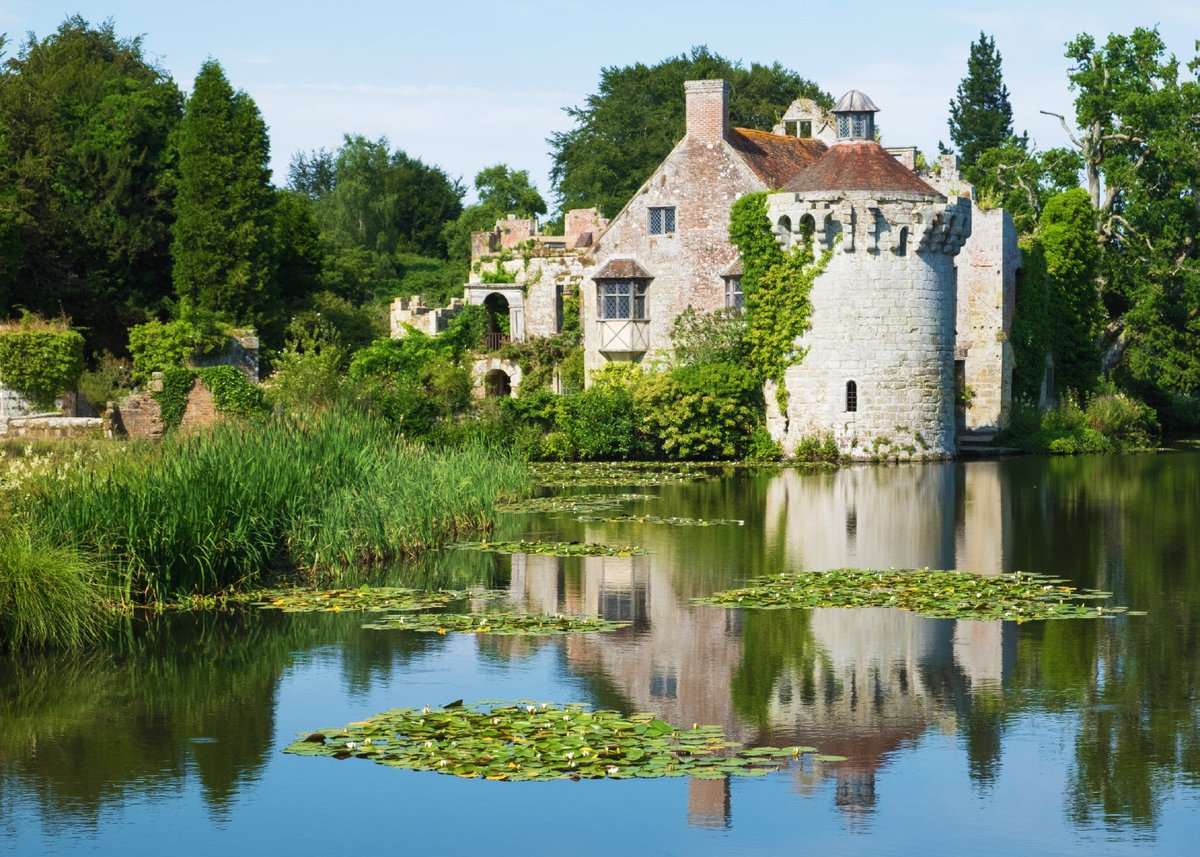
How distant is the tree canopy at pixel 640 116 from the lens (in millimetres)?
67250

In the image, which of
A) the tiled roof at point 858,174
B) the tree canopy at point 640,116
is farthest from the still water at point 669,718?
the tree canopy at point 640,116

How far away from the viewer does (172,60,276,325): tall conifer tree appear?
39.7 metres

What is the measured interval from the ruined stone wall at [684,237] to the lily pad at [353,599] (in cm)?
2382

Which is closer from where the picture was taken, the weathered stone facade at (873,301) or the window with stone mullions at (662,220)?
the weathered stone facade at (873,301)

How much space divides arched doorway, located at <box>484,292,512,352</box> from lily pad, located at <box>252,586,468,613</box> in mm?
27221

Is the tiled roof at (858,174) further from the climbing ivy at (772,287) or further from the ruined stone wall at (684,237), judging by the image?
the ruined stone wall at (684,237)

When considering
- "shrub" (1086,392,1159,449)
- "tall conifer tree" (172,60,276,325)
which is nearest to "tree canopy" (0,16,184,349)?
"tall conifer tree" (172,60,276,325)

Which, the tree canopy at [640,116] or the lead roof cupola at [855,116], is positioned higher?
the tree canopy at [640,116]

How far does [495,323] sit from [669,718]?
110 feet

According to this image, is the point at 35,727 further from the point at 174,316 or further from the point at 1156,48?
the point at 1156,48

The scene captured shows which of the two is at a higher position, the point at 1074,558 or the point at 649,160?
the point at 649,160

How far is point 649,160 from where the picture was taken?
67.2 meters

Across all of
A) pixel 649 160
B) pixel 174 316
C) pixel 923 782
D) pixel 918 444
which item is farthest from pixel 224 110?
pixel 923 782

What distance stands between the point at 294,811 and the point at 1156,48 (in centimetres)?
4214
